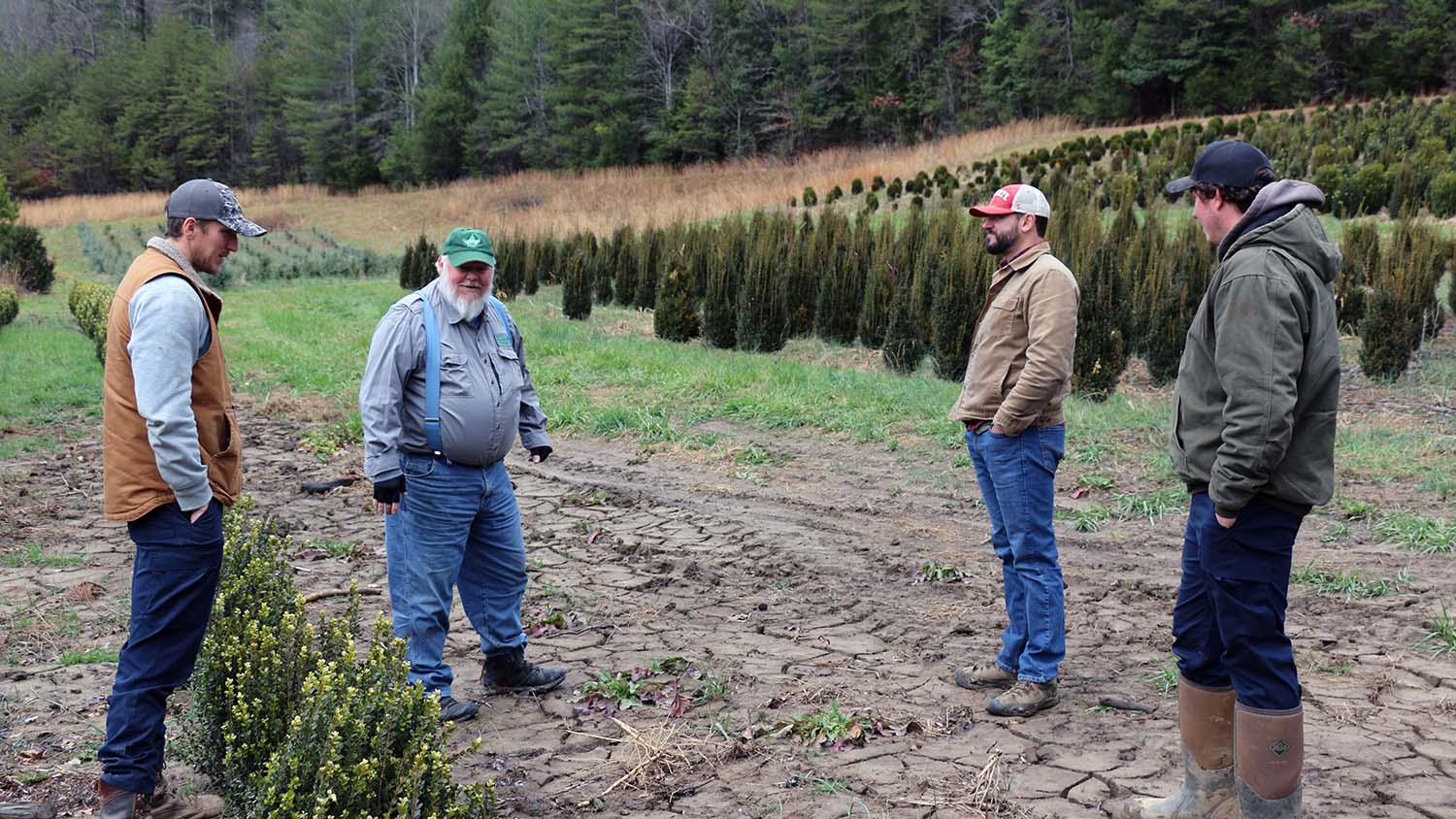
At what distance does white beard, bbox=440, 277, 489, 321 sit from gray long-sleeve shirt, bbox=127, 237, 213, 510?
Answer: 103 centimetres

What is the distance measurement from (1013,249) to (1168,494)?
3.74 meters

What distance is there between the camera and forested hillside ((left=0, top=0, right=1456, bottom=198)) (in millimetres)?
40250

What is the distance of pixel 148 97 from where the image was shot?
6869 cm

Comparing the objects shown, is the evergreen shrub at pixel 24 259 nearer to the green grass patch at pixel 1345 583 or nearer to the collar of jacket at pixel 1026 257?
the collar of jacket at pixel 1026 257

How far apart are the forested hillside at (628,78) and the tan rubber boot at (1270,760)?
3707cm

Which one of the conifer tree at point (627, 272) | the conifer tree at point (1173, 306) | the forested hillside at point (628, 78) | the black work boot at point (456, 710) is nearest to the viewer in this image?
the black work boot at point (456, 710)

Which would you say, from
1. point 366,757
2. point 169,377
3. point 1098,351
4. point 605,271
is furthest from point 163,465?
point 605,271

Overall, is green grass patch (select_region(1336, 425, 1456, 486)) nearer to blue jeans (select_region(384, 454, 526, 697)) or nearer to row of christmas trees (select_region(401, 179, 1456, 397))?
row of christmas trees (select_region(401, 179, 1456, 397))

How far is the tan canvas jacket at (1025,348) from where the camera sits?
421cm

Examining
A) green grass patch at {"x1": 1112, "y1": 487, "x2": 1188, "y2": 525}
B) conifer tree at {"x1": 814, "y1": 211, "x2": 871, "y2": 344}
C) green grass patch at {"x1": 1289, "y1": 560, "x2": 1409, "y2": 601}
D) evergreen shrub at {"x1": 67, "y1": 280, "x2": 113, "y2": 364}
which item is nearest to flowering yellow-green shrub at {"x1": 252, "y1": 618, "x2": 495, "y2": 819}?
green grass patch at {"x1": 1289, "y1": 560, "x2": 1409, "y2": 601}

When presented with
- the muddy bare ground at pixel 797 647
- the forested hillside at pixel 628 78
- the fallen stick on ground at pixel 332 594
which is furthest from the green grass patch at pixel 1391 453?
the forested hillside at pixel 628 78

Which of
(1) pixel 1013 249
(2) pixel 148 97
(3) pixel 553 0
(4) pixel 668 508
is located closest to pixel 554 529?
(4) pixel 668 508

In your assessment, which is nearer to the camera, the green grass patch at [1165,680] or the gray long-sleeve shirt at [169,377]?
the gray long-sleeve shirt at [169,377]

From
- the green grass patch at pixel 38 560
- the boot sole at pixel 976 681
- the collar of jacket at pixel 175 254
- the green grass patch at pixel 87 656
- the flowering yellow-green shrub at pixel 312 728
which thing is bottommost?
the green grass patch at pixel 38 560
